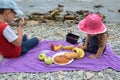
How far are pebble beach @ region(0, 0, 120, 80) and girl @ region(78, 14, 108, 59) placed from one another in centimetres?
33

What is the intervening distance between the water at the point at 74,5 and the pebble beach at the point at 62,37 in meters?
0.05

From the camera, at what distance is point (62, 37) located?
4965mm

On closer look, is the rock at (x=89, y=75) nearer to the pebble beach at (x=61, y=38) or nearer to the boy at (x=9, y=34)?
the pebble beach at (x=61, y=38)

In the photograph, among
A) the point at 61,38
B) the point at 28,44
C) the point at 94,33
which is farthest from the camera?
the point at 61,38

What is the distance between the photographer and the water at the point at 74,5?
6996mm

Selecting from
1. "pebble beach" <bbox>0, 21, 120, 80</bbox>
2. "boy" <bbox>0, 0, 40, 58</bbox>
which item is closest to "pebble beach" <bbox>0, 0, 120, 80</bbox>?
"pebble beach" <bbox>0, 21, 120, 80</bbox>

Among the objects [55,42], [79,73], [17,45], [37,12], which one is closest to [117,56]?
[79,73]

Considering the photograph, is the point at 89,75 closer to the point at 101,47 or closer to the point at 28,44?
the point at 101,47

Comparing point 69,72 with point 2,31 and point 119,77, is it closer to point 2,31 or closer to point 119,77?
point 119,77

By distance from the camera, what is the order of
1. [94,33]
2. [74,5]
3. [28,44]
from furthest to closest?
[74,5] < [28,44] < [94,33]

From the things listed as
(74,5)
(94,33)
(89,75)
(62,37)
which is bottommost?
(89,75)

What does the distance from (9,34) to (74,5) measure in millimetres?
3995

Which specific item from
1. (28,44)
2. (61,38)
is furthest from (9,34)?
(61,38)

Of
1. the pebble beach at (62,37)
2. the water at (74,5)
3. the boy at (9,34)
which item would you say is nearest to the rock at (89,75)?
the pebble beach at (62,37)
